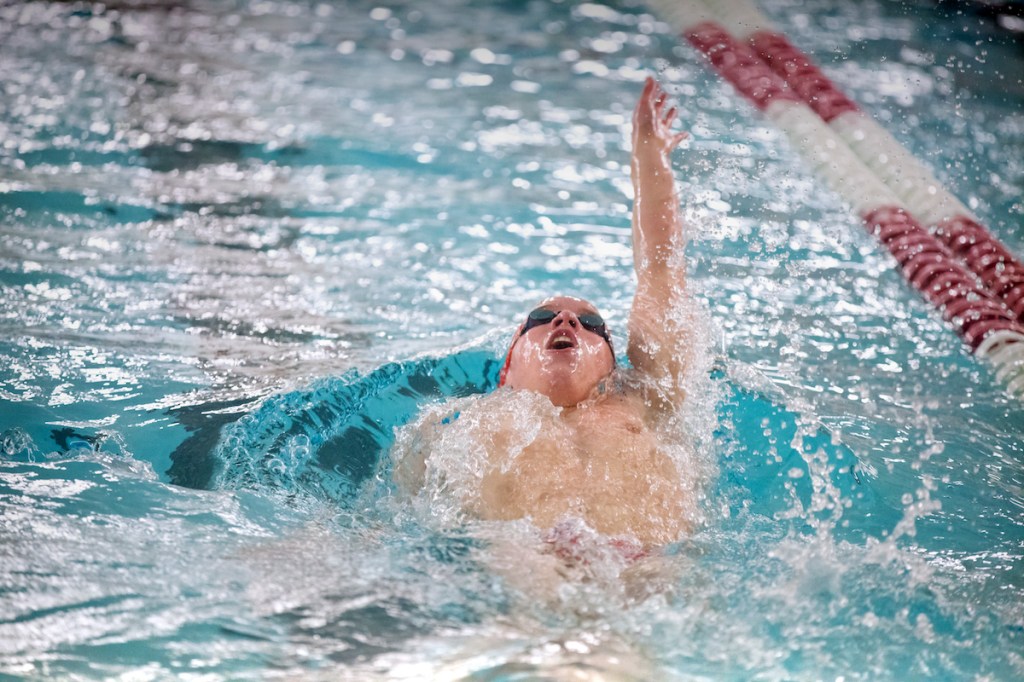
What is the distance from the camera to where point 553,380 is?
3037mm

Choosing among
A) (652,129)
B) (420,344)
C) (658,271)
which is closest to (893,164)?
(652,129)

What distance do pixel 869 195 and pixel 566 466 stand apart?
2.70 meters

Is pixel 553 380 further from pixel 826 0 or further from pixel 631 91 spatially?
pixel 826 0

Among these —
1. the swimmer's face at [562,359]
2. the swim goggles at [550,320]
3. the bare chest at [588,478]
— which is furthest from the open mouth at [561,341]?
the bare chest at [588,478]

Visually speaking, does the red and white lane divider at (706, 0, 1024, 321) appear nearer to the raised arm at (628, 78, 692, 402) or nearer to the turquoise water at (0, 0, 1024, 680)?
the turquoise water at (0, 0, 1024, 680)

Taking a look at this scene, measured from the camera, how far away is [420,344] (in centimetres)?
413

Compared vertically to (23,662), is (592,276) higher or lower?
lower

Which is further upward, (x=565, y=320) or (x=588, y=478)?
(x=565, y=320)

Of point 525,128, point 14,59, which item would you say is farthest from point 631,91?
point 14,59

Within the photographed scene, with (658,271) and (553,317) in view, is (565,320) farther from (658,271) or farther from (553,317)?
(658,271)

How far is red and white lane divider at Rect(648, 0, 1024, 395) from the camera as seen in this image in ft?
13.2

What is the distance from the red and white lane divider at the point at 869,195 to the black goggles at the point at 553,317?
1719 mm

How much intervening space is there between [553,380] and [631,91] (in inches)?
187

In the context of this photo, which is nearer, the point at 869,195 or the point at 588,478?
the point at 588,478
